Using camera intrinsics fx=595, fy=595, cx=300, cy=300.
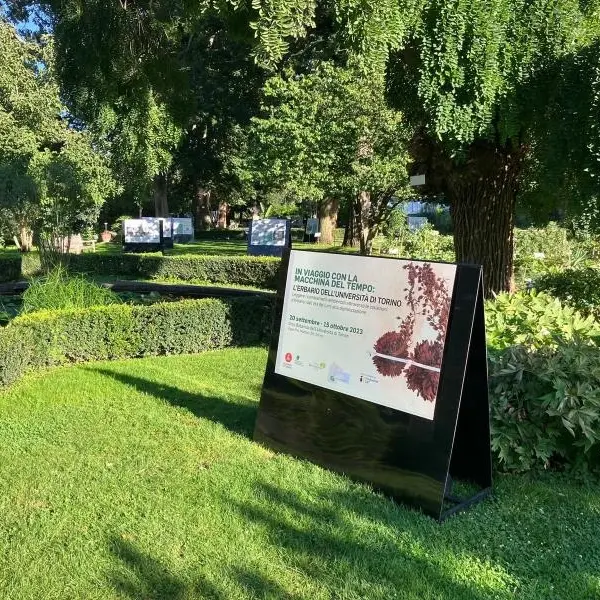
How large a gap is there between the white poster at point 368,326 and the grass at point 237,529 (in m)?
0.61

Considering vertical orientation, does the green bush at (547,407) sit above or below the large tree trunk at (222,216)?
below

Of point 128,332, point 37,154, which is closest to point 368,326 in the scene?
point 128,332

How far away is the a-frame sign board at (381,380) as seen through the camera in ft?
10.4

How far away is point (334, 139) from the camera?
16.2m

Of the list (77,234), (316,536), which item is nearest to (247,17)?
(316,536)

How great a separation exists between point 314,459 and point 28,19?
15.8m

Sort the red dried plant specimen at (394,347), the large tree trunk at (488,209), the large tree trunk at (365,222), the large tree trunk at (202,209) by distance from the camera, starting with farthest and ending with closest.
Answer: the large tree trunk at (202,209), the large tree trunk at (365,222), the large tree trunk at (488,209), the red dried plant specimen at (394,347)

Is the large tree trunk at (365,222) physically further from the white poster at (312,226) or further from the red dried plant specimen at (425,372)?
the white poster at (312,226)

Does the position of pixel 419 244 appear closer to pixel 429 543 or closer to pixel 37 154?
pixel 429 543

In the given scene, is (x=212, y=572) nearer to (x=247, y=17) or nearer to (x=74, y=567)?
(x=74, y=567)

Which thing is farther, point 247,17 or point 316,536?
point 247,17

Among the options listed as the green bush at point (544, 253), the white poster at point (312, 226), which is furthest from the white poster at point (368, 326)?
the white poster at point (312, 226)

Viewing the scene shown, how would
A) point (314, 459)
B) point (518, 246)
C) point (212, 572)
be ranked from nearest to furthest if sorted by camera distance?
point (212, 572) < point (314, 459) < point (518, 246)

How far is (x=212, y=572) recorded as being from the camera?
265cm
